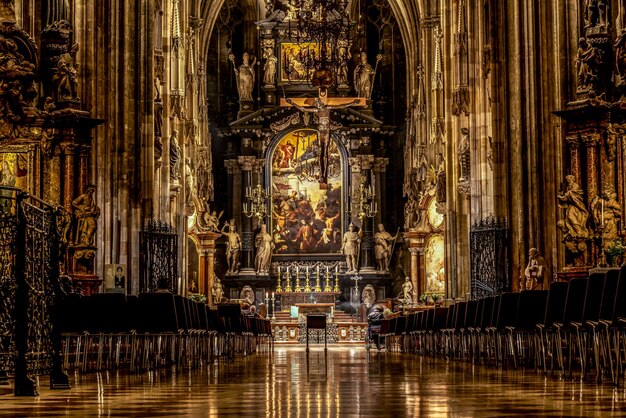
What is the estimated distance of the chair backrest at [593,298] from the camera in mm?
11984

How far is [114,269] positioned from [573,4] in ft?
31.0

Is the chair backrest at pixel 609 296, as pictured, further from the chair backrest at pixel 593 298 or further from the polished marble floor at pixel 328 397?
the polished marble floor at pixel 328 397

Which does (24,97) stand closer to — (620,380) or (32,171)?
(32,171)

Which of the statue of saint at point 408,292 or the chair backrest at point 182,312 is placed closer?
the chair backrest at point 182,312

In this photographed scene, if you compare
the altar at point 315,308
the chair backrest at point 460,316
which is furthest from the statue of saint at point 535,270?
the altar at point 315,308

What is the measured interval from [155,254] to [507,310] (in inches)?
474

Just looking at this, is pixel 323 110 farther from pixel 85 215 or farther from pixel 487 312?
pixel 487 312

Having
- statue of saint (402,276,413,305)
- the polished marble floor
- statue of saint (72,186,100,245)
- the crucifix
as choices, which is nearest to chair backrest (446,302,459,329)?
statue of saint (72,186,100,245)

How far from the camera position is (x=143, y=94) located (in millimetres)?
26672

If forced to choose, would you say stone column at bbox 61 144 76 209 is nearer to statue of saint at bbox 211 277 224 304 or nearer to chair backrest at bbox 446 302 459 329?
chair backrest at bbox 446 302 459 329

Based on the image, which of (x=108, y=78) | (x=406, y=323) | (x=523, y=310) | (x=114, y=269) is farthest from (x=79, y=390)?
(x=406, y=323)

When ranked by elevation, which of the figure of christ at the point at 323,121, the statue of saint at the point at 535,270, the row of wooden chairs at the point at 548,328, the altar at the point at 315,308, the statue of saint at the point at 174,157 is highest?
the figure of christ at the point at 323,121

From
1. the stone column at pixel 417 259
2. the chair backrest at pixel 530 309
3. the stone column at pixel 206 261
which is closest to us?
the chair backrest at pixel 530 309

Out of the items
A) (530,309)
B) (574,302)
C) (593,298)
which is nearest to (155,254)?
(530,309)
